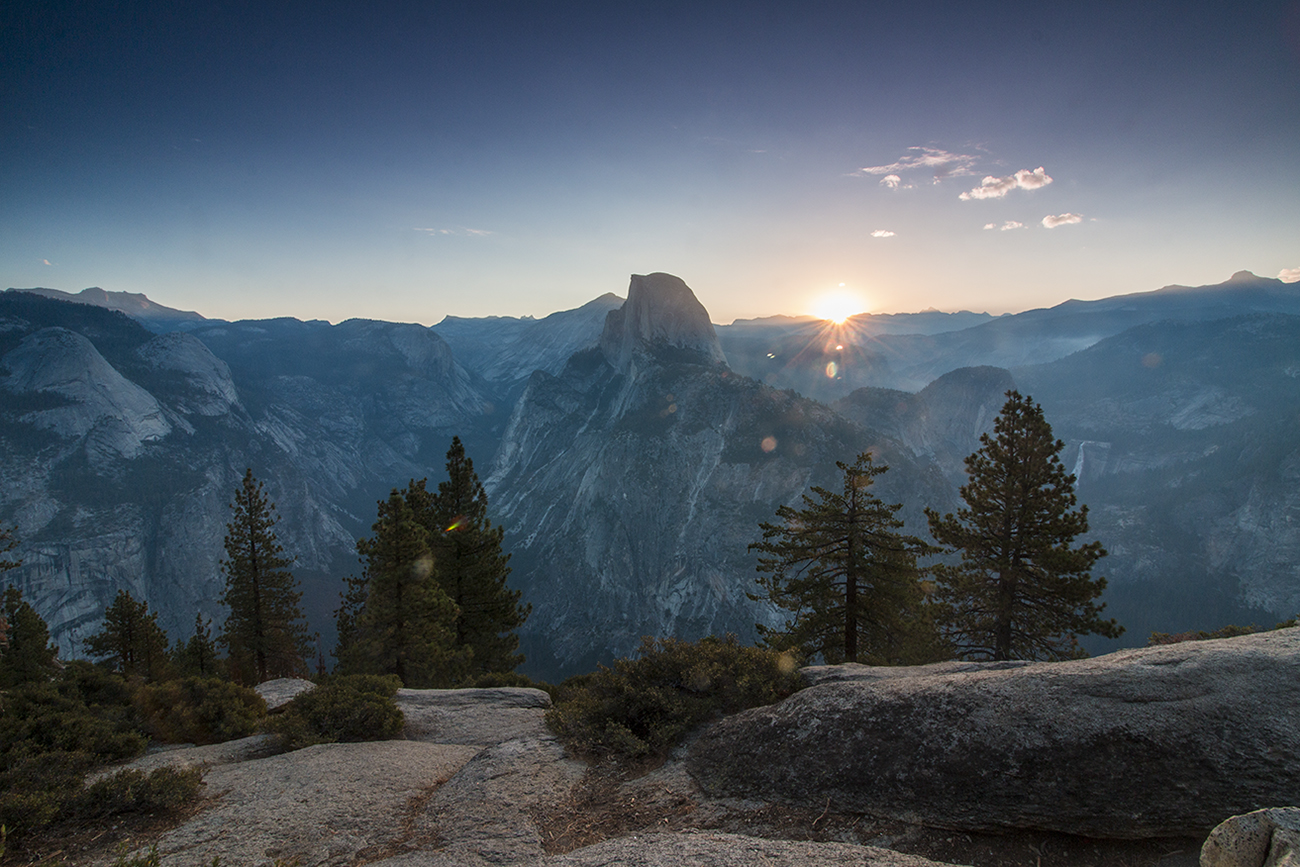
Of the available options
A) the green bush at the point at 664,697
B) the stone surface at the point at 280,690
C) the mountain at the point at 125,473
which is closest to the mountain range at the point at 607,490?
the mountain at the point at 125,473

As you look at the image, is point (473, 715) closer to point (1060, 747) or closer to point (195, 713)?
point (195, 713)

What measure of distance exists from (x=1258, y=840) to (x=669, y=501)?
121434 millimetres

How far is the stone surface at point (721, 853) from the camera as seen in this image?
15.5ft

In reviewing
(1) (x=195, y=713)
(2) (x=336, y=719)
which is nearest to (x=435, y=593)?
(1) (x=195, y=713)

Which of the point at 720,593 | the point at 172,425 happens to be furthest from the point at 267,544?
the point at 172,425

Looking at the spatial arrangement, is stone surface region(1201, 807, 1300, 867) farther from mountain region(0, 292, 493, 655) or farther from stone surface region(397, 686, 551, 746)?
mountain region(0, 292, 493, 655)

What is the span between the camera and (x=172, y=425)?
144375 millimetres

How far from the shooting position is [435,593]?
20516 millimetres

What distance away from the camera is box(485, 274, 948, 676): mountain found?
10769cm

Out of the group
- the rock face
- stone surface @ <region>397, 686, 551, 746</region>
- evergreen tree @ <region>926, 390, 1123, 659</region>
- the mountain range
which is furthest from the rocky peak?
the rock face

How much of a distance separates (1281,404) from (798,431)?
22459 cm

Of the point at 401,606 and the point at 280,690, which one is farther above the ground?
the point at 401,606

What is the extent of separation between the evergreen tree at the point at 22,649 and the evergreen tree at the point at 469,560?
46.9ft

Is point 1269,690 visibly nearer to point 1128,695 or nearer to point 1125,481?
point 1128,695
